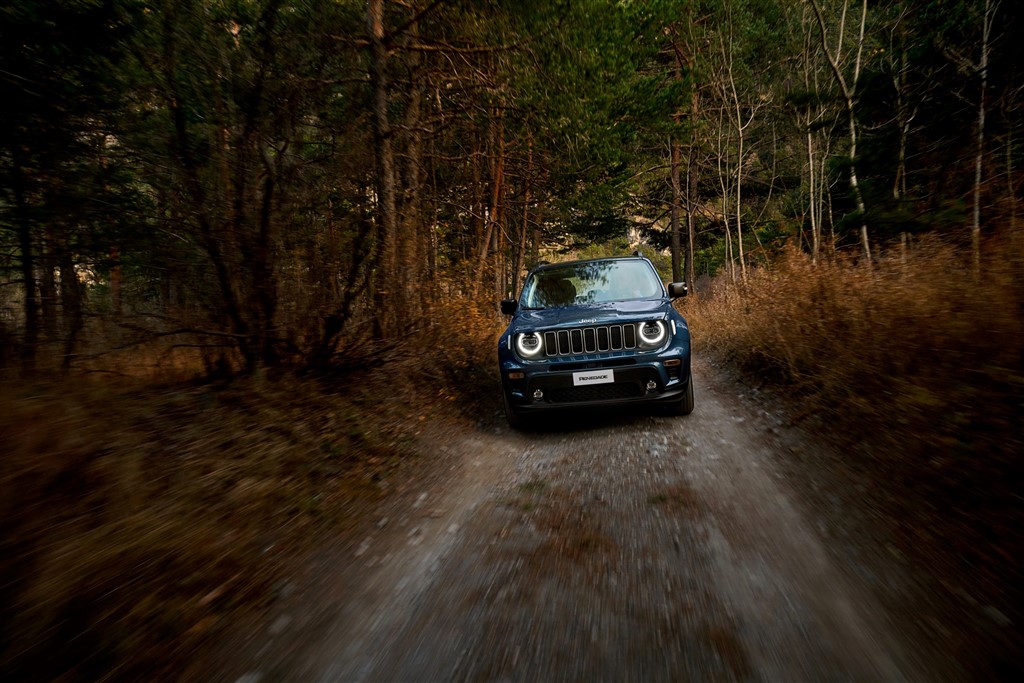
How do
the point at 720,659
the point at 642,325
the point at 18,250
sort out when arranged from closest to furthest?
the point at 720,659
the point at 18,250
the point at 642,325

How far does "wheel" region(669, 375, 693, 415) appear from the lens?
199 inches

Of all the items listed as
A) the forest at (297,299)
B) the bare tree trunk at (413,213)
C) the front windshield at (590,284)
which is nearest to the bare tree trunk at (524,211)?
the bare tree trunk at (413,213)

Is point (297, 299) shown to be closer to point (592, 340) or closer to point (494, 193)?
point (592, 340)

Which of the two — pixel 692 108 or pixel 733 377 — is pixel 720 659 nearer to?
pixel 733 377

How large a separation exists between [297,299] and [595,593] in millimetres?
3856

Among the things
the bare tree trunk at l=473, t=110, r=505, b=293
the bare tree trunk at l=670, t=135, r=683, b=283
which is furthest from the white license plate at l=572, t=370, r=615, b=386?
the bare tree trunk at l=670, t=135, r=683, b=283

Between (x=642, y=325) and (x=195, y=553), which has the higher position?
(x=642, y=325)

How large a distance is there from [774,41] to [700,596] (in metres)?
15.7

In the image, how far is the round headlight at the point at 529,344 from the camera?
16.2 ft

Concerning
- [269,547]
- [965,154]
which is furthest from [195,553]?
[965,154]

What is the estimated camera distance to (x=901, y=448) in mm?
3219

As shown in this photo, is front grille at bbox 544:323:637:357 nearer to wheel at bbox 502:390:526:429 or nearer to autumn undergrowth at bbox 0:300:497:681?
wheel at bbox 502:390:526:429

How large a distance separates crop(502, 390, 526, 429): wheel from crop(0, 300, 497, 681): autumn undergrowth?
1.10m

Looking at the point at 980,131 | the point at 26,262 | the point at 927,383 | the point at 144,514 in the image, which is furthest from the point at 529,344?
the point at 980,131
